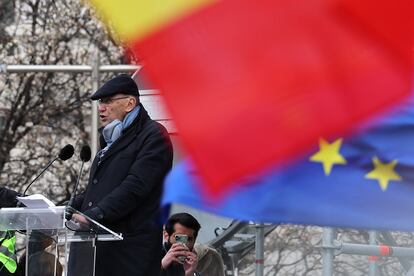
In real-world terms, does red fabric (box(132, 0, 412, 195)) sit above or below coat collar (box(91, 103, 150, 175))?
below

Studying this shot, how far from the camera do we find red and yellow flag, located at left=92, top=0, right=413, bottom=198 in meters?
2.74

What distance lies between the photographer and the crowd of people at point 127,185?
5828mm

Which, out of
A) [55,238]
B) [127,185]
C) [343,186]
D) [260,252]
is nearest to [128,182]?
[127,185]

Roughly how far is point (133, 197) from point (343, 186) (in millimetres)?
3039

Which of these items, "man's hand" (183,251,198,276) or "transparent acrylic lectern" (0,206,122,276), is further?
"man's hand" (183,251,198,276)

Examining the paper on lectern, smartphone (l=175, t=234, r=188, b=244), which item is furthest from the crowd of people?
smartphone (l=175, t=234, r=188, b=244)

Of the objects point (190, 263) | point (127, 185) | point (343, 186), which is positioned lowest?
point (343, 186)

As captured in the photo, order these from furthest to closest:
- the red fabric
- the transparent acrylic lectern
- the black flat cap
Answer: the black flat cap
the transparent acrylic lectern
the red fabric

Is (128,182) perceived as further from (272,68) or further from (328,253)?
(272,68)

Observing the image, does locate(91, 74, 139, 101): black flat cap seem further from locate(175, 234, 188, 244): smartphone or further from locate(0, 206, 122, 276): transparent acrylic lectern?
locate(175, 234, 188, 244): smartphone

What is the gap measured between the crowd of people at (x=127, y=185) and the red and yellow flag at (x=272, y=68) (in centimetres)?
302

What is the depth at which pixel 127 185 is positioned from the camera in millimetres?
5812

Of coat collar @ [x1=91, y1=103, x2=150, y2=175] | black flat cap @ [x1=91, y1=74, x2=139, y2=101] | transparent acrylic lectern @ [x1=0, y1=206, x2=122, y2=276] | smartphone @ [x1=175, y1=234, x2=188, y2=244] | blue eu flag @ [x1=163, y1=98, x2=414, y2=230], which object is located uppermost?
black flat cap @ [x1=91, y1=74, x2=139, y2=101]

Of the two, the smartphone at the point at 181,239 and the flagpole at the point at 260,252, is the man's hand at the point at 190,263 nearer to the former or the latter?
the smartphone at the point at 181,239
